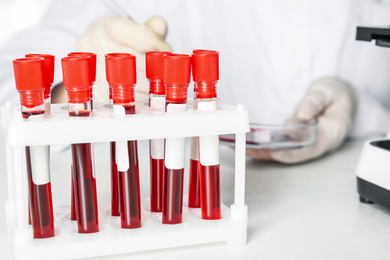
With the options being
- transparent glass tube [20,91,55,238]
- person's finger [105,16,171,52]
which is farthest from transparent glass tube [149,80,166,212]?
person's finger [105,16,171,52]

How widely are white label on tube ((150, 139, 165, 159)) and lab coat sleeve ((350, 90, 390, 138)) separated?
1.75 feet

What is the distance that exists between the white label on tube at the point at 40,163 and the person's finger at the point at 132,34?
423mm

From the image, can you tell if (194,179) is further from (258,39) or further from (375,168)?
(258,39)

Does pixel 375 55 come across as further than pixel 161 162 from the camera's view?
Yes

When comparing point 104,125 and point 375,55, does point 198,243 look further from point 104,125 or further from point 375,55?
point 375,55

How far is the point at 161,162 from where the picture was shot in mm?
526

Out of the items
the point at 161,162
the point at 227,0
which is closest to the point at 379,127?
the point at 227,0

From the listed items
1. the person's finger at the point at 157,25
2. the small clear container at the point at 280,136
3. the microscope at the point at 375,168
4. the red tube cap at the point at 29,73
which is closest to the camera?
the red tube cap at the point at 29,73

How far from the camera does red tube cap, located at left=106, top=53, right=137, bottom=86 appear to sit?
456mm

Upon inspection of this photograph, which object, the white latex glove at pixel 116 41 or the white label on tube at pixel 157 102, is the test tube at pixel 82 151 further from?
the white latex glove at pixel 116 41

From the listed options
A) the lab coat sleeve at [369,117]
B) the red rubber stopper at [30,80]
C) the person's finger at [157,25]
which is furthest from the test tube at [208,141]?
the lab coat sleeve at [369,117]

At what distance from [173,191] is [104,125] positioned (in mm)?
95

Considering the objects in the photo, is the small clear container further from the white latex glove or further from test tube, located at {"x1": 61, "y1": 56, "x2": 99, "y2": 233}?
test tube, located at {"x1": 61, "y1": 56, "x2": 99, "y2": 233}

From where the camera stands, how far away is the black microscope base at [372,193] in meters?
0.58
